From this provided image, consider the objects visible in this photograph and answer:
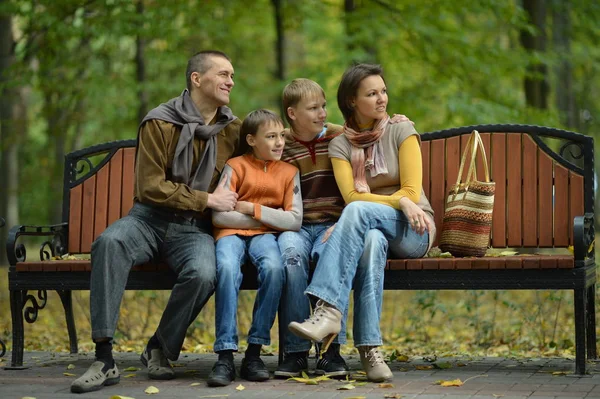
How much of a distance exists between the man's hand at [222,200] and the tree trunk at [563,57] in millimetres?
8451

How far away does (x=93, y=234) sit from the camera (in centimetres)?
712

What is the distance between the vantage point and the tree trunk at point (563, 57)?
47.3 ft

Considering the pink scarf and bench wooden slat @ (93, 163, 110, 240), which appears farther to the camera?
bench wooden slat @ (93, 163, 110, 240)

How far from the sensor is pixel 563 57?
13.3 metres

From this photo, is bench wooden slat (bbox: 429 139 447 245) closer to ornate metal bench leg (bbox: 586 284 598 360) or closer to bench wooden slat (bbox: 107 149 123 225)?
ornate metal bench leg (bbox: 586 284 598 360)

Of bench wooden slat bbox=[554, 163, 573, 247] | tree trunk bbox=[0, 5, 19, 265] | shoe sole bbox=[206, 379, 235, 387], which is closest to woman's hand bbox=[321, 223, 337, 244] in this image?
shoe sole bbox=[206, 379, 235, 387]

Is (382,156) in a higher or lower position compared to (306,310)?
higher

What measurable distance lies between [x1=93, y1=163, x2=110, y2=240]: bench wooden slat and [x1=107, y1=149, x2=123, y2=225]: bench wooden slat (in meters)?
0.03

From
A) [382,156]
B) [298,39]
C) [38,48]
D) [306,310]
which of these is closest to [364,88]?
[382,156]

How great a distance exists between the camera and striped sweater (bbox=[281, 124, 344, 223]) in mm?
6246

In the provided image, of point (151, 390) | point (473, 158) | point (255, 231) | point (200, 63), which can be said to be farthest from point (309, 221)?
point (151, 390)

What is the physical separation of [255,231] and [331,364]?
0.93 metres

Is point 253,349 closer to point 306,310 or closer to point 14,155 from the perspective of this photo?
point 306,310

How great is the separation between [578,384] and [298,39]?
83.6 ft
